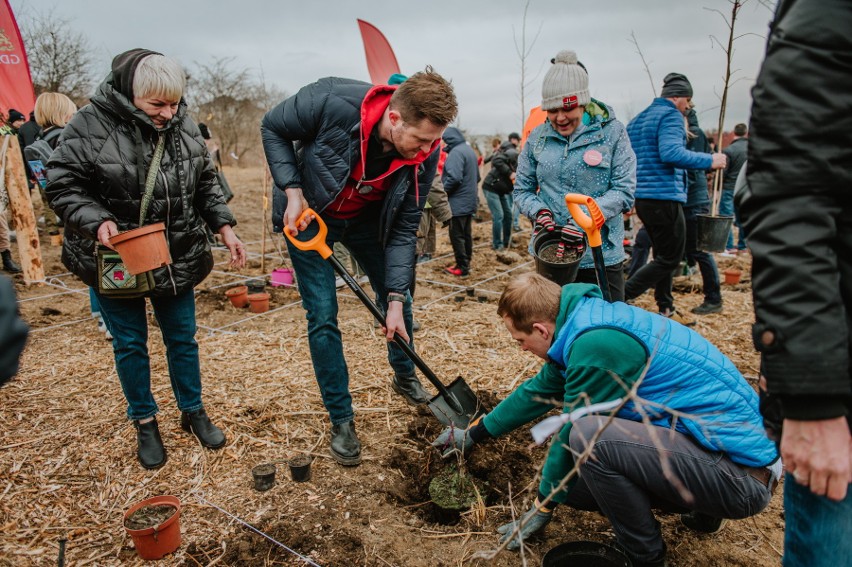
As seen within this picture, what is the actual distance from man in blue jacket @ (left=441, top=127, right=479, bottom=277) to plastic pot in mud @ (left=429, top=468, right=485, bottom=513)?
16.2 ft

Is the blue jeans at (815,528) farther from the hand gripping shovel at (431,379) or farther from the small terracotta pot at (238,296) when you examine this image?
the small terracotta pot at (238,296)

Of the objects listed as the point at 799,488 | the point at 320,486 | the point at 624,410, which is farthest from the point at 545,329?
the point at 320,486

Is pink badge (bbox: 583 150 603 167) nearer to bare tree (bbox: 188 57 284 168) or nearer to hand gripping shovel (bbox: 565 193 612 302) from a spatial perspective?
hand gripping shovel (bbox: 565 193 612 302)

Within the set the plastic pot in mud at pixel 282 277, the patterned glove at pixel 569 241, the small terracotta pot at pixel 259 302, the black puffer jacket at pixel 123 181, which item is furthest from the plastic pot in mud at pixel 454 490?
the plastic pot in mud at pixel 282 277

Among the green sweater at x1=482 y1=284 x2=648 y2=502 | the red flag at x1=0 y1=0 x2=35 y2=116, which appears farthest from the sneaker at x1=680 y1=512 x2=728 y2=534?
the red flag at x1=0 y1=0 x2=35 y2=116

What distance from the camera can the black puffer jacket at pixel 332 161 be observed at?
2529mm

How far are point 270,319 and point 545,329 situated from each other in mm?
3814

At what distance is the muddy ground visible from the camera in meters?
2.24

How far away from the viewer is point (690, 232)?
210 inches

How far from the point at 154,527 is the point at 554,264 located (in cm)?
233

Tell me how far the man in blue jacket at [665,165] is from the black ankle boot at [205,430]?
3.50 m

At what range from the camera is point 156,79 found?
2.33 m

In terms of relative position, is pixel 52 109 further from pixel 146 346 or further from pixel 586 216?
pixel 586 216

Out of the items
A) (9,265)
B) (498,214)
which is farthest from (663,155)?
(9,265)
